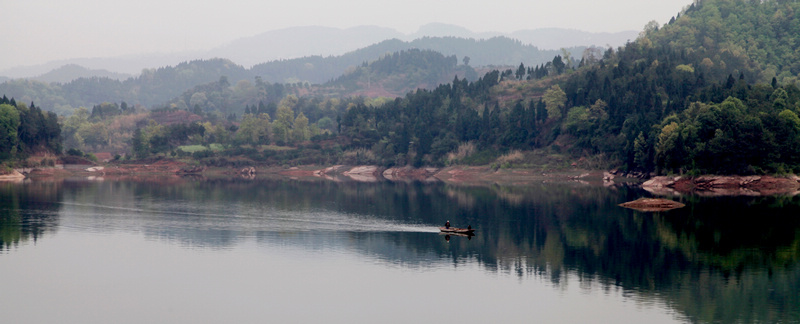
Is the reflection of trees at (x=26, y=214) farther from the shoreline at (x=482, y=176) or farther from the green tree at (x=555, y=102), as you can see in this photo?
the green tree at (x=555, y=102)

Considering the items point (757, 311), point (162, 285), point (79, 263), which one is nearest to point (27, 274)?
point (79, 263)

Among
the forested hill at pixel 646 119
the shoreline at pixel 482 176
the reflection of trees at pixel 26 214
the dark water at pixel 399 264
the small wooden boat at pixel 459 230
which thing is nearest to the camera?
the dark water at pixel 399 264

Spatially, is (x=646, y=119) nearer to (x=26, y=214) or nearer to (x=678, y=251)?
(x=678, y=251)

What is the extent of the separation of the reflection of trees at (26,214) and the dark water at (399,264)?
0.75ft

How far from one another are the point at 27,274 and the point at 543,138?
136 m

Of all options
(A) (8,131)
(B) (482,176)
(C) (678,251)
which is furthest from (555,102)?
(C) (678,251)

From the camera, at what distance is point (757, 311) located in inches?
1490

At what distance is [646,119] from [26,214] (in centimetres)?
10323

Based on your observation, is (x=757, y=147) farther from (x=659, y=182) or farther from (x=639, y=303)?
(x=639, y=303)

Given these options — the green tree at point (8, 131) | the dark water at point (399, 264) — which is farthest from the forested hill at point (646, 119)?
the green tree at point (8, 131)

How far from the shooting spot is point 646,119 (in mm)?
140500

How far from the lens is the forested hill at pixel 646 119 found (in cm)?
11275

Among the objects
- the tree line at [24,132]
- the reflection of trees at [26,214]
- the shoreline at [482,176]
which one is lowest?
the shoreline at [482,176]

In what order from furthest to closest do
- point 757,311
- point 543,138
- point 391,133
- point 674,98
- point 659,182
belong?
point 391,133
point 543,138
point 674,98
point 659,182
point 757,311
